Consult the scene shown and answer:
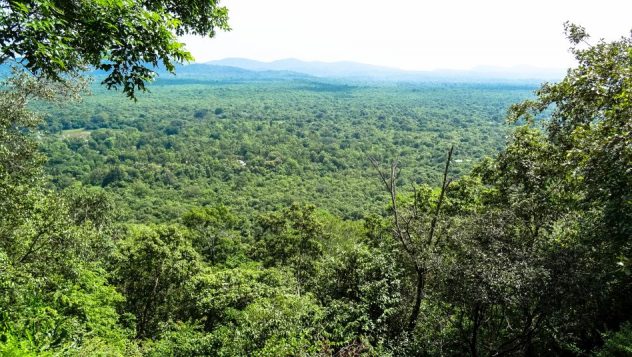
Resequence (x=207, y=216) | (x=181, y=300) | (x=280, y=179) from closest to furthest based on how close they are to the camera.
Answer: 1. (x=181, y=300)
2. (x=207, y=216)
3. (x=280, y=179)

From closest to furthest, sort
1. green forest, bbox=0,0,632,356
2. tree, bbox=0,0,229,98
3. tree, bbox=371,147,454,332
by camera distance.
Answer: tree, bbox=0,0,229,98 → green forest, bbox=0,0,632,356 → tree, bbox=371,147,454,332

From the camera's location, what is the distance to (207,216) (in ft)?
113

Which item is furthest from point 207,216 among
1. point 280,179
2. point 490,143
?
point 490,143

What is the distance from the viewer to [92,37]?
4648mm

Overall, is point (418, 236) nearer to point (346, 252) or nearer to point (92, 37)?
point (346, 252)

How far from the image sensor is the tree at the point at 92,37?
13.6 feet

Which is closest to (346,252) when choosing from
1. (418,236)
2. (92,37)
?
(418,236)

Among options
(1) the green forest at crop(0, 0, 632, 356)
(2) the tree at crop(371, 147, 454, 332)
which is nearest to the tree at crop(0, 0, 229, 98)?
(1) the green forest at crop(0, 0, 632, 356)

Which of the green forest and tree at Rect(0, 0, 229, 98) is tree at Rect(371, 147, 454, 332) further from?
tree at Rect(0, 0, 229, 98)

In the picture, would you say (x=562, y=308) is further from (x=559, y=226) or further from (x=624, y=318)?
(x=624, y=318)

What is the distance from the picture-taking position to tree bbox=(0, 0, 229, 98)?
414 cm

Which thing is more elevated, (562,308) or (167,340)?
(562,308)

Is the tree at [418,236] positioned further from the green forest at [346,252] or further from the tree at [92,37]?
the tree at [92,37]

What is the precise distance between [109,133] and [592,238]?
167 m
